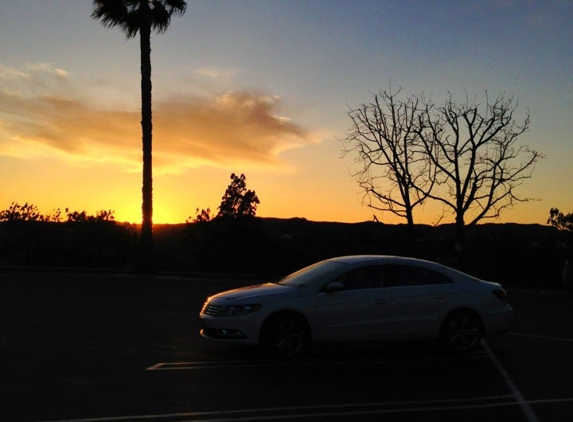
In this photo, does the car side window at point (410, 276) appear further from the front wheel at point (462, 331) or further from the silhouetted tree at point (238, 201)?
the silhouetted tree at point (238, 201)

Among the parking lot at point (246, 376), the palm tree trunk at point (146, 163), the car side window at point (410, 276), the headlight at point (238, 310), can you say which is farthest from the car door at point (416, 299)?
the palm tree trunk at point (146, 163)

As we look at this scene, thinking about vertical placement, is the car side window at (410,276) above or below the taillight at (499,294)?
above

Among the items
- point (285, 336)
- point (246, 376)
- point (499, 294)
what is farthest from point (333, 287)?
point (499, 294)

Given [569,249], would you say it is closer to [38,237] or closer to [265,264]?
[265,264]

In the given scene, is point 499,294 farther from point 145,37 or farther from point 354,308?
point 145,37

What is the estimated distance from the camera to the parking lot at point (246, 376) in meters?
7.86

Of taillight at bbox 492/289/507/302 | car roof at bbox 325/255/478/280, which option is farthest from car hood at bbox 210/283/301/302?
taillight at bbox 492/289/507/302

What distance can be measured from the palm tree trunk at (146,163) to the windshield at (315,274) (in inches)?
714

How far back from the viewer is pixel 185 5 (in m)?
32.4

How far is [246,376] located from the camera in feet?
31.9

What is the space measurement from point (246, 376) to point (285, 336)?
141 cm

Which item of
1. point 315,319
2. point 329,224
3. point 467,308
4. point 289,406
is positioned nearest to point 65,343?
point 315,319

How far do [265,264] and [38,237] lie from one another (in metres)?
10.1

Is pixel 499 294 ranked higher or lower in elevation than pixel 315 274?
lower
